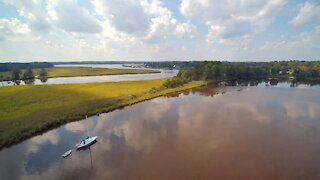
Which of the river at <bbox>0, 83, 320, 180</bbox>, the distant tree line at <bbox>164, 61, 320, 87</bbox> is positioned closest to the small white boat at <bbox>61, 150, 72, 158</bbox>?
the river at <bbox>0, 83, 320, 180</bbox>

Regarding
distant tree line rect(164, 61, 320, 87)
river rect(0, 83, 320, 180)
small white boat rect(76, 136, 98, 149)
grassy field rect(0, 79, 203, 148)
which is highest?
distant tree line rect(164, 61, 320, 87)

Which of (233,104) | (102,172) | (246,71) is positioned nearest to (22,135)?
(102,172)

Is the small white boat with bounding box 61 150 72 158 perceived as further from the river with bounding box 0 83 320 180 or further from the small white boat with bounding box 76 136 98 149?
the small white boat with bounding box 76 136 98 149

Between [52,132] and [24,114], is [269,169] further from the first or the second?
[24,114]

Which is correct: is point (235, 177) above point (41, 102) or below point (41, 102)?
below

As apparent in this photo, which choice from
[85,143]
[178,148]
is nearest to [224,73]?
[178,148]

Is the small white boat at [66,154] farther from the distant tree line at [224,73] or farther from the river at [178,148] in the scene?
the distant tree line at [224,73]

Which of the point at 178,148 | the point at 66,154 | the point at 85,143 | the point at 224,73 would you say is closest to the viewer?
the point at 66,154

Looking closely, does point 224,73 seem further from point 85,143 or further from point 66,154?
point 66,154

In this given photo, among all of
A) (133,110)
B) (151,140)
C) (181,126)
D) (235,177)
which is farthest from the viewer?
(133,110)
